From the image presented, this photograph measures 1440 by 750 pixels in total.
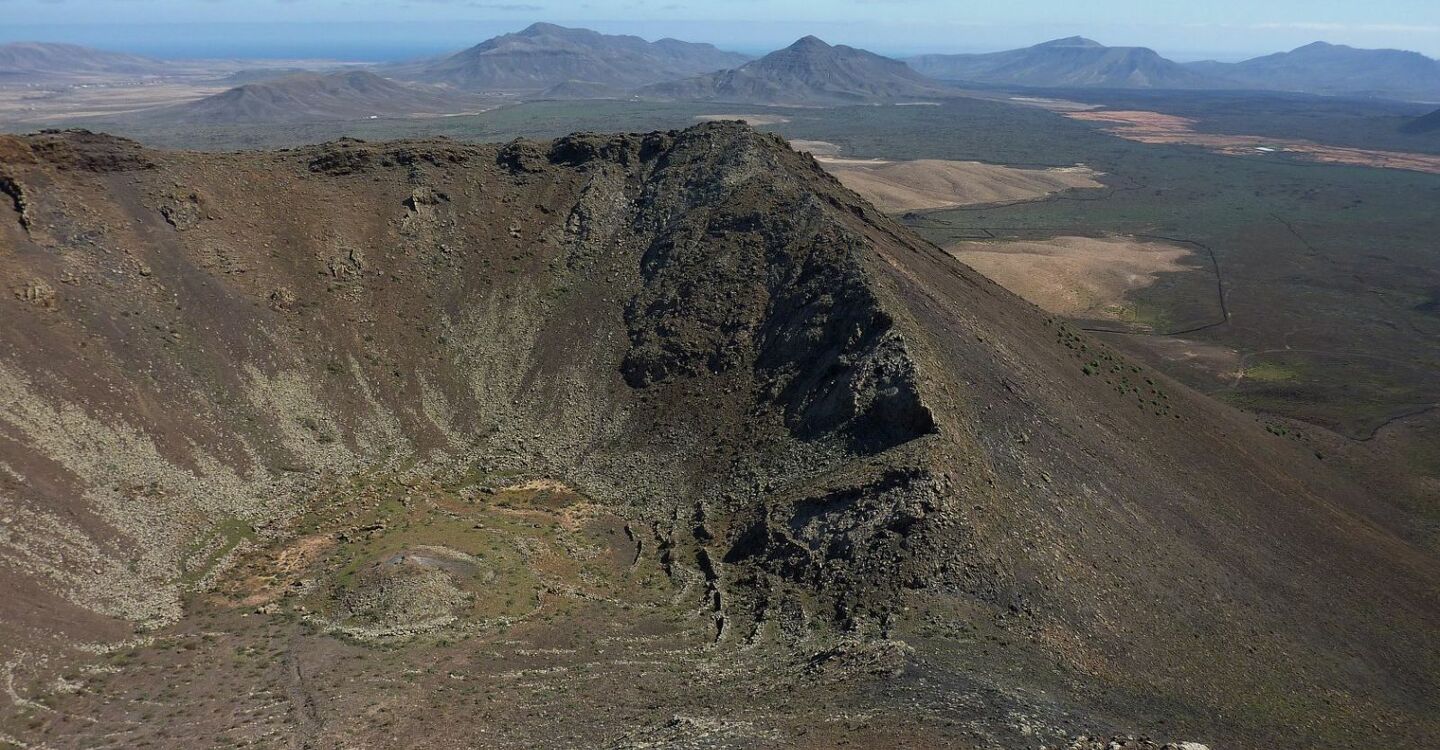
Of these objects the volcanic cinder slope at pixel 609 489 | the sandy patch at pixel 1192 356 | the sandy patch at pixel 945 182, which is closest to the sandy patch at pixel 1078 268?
the sandy patch at pixel 1192 356

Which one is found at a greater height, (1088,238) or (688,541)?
(1088,238)

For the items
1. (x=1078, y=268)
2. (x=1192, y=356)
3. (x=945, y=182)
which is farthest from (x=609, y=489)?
(x=945, y=182)

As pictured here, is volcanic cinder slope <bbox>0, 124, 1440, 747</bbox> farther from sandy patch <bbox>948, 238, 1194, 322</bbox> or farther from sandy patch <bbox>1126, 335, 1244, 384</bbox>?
sandy patch <bbox>948, 238, 1194, 322</bbox>

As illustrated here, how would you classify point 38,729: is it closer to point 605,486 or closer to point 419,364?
point 605,486

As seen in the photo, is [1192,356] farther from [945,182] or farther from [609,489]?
[945,182]

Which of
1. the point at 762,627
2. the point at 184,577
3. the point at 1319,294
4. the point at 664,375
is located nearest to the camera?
the point at 762,627

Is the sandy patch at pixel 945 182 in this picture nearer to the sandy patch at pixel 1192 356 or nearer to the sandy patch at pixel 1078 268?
the sandy patch at pixel 1078 268

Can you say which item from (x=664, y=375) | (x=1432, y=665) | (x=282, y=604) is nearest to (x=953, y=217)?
(x=664, y=375)
